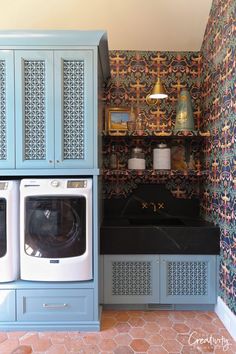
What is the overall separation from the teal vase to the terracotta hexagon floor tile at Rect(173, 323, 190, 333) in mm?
1691

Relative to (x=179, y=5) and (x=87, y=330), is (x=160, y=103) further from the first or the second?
(x=87, y=330)

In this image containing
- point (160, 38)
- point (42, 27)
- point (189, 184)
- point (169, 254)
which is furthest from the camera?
point (189, 184)

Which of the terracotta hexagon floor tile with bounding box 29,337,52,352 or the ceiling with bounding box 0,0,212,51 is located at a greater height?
the ceiling with bounding box 0,0,212,51

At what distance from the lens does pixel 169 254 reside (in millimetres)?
2170

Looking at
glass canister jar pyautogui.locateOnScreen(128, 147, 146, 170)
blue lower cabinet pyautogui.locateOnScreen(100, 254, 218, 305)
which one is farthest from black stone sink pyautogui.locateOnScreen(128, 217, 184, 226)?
glass canister jar pyautogui.locateOnScreen(128, 147, 146, 170)

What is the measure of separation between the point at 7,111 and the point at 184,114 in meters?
1.59

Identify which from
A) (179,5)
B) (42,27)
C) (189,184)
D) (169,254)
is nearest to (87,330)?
(169,254)

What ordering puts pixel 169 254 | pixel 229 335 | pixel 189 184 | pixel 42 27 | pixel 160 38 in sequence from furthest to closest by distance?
pixel 189 184
pixel 160 38
pixel 42 27
pixel 169 254
pixel 229 335

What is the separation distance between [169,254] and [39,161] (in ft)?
4.31

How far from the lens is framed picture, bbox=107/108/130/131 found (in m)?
2.62

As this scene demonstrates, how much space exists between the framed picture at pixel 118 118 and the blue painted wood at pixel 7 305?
1.71 m

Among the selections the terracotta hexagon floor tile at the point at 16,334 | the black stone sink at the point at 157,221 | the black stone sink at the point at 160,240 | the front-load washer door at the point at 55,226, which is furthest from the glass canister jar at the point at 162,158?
the terracotta hexagon floor tile at the point at 16,334

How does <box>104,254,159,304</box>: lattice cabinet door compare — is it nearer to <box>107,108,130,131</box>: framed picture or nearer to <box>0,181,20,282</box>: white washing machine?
<box>0,181,20,282</box>: white washing machine

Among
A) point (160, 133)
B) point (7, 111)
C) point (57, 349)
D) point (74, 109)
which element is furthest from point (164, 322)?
point (7, 111)
